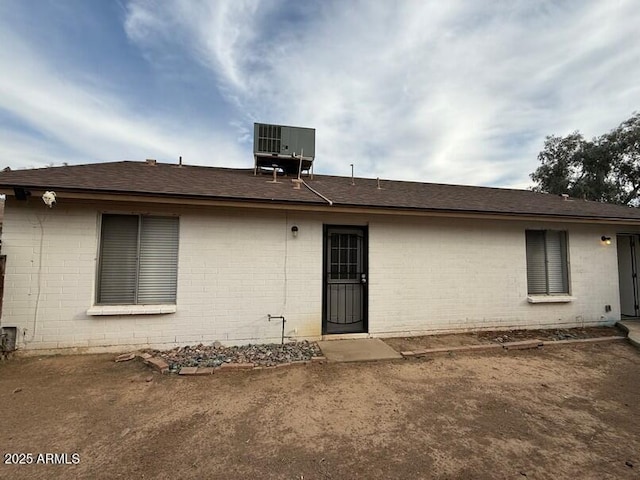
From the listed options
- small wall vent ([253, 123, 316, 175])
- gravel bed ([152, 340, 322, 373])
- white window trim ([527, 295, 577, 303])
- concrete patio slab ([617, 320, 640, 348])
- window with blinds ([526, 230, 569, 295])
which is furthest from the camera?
small wall vent ([253, 123, 316, 175])

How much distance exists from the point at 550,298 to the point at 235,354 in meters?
7.03

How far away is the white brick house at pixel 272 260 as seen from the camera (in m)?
4.28

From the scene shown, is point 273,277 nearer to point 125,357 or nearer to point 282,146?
point 125,357

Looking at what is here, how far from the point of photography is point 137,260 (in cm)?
454

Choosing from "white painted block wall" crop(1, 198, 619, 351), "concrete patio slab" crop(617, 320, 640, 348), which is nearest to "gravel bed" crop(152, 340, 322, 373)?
"white painted block wall" crop(1, 198, 619, 351)

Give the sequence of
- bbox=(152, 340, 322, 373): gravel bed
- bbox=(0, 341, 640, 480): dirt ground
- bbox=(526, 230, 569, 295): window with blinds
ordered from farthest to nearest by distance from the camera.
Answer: bbox=(526, 230, 569, 295): window with blinds
bbox=(152, 340, 322, 373): gravel bed
bbox=(0, 341, 640, 480): dirt ground

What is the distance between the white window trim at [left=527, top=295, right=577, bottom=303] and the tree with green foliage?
49.8 ft

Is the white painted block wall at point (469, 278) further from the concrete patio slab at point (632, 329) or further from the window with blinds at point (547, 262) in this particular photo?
the concrete patio slab at point (632, 329)

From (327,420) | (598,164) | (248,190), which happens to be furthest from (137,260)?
(598,164)

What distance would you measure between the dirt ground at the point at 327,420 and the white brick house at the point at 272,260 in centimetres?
99

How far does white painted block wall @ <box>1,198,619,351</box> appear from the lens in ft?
14.0

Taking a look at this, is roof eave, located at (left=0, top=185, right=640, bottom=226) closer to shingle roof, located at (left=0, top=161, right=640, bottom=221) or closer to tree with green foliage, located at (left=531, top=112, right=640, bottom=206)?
shingle roof, located at (left=0, top=161, right=640, bottom=221)

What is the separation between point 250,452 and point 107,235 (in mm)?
4152

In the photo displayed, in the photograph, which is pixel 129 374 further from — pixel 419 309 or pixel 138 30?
pixel 138 30
